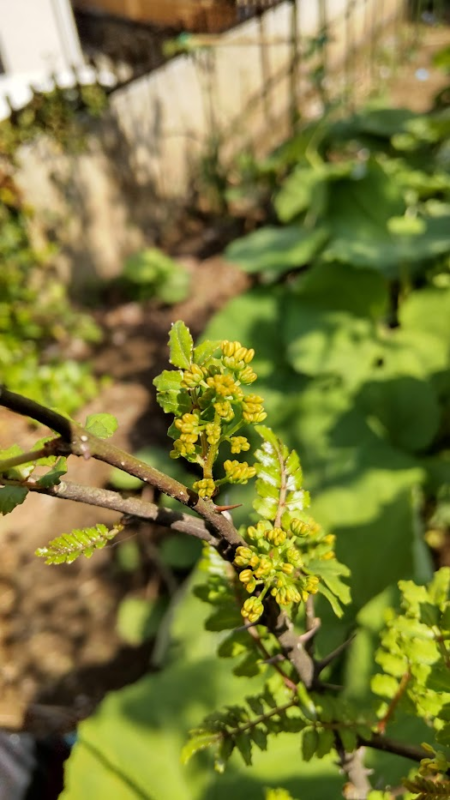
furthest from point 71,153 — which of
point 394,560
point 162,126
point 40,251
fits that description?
point 394,560

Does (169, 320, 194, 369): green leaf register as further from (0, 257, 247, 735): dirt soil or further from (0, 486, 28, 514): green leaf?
(0, 257, 247, 735): dirt soil

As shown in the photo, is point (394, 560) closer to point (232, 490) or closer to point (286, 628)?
point (232, 490)

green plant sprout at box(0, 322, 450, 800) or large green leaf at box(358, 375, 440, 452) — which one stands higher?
green plant sprout at box(0, 322, 450, 800)

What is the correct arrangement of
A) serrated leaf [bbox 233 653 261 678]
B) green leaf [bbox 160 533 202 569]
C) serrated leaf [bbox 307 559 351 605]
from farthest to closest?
green leaf [bbox 160 533 202 569]
serrated leaf [bbox 233 653 261 678]
serrated leaf [bbox 307 559 351 605]

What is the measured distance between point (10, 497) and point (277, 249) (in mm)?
3098

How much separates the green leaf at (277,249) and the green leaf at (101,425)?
9.14ft

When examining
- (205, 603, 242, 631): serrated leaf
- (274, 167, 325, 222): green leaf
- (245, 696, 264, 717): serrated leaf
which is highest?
(205, 603, 242, 631): serrated leaf

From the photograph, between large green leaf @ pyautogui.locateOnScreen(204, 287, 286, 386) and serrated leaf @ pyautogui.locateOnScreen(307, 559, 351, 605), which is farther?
large green leaf @ pyautogui.locateOnScreen(204, 287, 286, 386)

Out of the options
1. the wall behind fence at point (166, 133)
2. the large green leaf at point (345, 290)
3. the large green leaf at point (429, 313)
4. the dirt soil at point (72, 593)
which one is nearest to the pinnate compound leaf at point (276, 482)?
the dirt soil at point (72, 593)

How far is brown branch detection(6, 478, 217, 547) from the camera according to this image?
0.51 m

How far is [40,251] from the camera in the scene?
155 inches

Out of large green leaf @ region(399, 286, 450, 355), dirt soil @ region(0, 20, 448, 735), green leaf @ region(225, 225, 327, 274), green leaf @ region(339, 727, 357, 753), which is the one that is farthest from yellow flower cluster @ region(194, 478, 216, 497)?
green leaf @ region(225, 225, 327, 274)

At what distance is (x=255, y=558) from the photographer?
57 cm

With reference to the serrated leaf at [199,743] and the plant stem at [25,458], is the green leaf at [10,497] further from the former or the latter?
the serrated leaf at [199,743]
